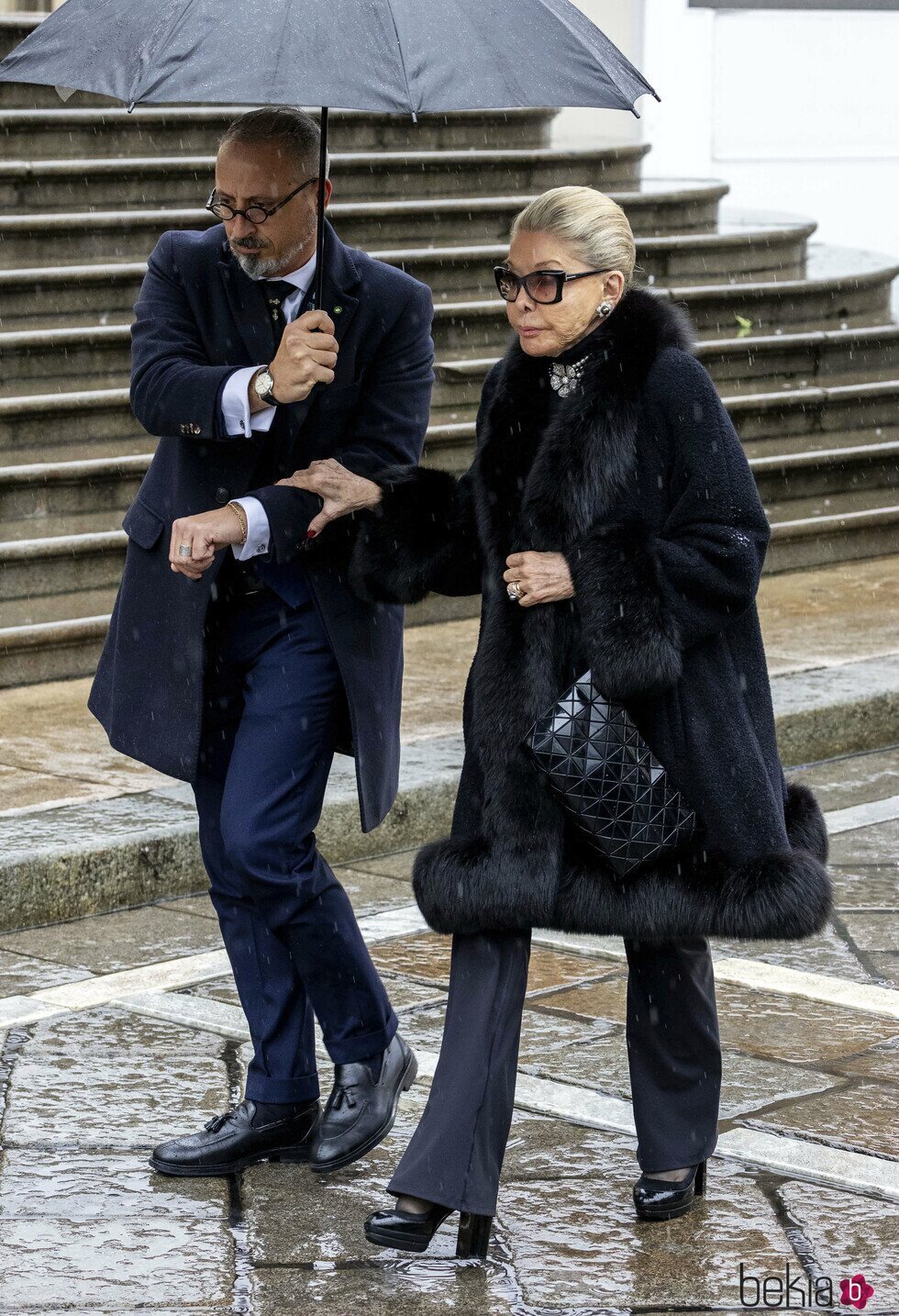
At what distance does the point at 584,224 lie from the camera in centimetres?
367

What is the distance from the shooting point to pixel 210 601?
13.5 feet

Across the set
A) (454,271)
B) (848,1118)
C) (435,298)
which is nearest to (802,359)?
(454,271)

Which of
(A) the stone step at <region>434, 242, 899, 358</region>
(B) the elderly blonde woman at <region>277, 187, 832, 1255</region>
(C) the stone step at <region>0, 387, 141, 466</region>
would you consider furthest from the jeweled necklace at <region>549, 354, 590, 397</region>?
(A) the stone step at <region>434, 242, 899, 358</region>

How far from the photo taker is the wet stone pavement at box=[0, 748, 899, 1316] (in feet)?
12.0

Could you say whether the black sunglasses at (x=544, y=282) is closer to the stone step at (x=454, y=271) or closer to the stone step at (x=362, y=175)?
the stone step at (x=454, y=271)

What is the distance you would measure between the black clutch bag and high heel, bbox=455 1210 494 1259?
0.66 m

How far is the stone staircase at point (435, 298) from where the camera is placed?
29.0 ft

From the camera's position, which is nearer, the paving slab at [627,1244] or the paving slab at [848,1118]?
the paving slab at [627,1244]

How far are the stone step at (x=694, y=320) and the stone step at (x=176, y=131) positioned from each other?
108cm

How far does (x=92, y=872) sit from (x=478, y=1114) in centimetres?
262

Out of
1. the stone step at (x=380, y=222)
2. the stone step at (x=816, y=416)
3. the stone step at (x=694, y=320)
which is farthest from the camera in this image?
the stone step at (x=816, y=416)

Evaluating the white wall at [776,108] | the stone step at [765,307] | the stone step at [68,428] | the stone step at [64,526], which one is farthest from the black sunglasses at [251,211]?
the white wall at [776,108]

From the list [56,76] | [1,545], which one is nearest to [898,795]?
[1,545]

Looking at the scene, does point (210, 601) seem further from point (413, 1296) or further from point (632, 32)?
point (632, 32)
